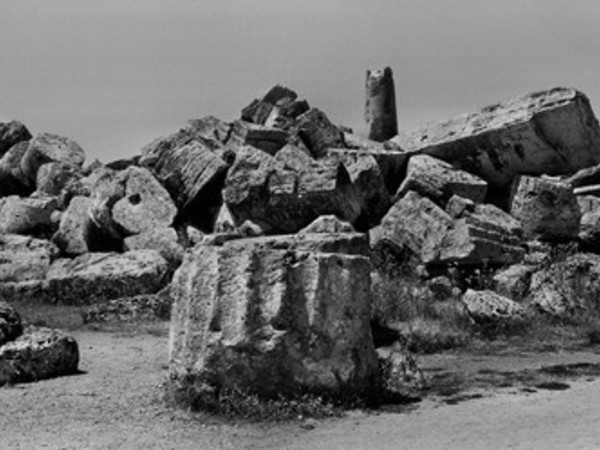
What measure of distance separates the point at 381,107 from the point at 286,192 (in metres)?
10.5

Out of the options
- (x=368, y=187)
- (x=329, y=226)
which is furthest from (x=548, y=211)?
(x=329, y=226)

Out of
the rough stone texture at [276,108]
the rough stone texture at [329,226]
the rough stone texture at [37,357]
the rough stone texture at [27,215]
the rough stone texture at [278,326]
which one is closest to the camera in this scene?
the rough stone texture at [278,326]

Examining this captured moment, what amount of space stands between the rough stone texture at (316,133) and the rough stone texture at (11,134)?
11.9m

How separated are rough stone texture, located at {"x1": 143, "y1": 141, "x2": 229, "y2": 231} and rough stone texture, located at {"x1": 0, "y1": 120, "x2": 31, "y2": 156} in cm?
1075

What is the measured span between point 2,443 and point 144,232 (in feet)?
38.5

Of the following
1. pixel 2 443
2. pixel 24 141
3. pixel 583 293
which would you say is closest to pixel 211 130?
pixel 24 141

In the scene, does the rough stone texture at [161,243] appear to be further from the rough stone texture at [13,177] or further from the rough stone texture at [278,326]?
the rough stone texture at [278,326]

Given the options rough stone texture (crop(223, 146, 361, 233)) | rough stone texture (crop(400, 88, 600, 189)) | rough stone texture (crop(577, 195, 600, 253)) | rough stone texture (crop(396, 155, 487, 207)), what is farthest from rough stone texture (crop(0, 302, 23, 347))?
rough stone texture (crop(400, 88, 600, 189))

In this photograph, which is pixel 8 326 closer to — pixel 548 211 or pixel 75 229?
pixel 75 229

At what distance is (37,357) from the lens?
989cm

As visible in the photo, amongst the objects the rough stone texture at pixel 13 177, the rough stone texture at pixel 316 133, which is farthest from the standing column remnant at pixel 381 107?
the rough stone texture at pixel 13 177

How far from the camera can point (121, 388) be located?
931cm

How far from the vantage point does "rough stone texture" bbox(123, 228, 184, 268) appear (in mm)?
17684

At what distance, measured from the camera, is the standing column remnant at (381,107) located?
86.2ft
